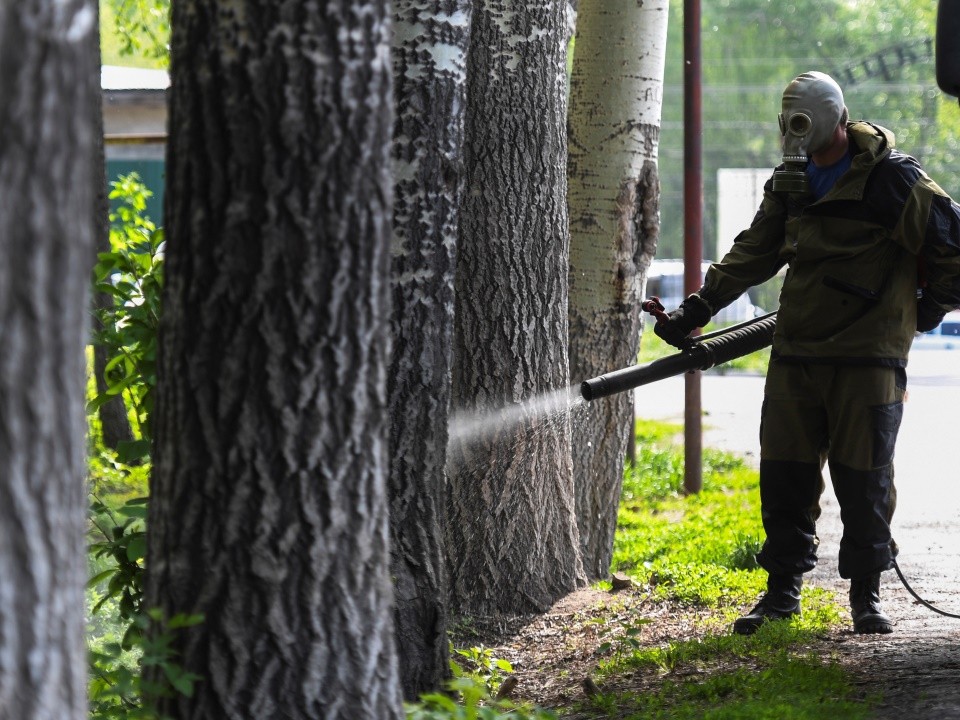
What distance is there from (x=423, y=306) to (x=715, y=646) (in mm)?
1912

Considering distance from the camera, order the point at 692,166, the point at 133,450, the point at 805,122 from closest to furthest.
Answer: the point at 133,450 < the point at 805,122 < the point at 692,166

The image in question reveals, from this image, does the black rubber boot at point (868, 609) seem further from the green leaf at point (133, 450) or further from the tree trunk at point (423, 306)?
the green leaf at point (133, 450)

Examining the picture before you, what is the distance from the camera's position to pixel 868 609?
490 centimetres

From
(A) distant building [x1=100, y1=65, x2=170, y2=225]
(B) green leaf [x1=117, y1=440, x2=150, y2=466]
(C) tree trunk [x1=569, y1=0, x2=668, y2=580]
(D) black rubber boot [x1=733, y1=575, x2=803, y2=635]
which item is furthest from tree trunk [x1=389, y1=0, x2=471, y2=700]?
(A) distant building [x1=100, y1=65, x2=170, y2=225]

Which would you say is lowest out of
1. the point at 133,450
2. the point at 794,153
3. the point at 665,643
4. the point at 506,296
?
the point at 665,643

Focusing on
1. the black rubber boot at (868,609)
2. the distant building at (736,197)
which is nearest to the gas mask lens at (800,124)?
the black rubber boot at (868,609)

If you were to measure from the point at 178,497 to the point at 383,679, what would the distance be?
656 mm

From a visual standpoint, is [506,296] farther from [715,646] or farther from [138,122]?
[138,122]

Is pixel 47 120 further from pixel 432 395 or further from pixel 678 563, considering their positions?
pixel 678 563

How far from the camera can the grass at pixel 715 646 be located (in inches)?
159

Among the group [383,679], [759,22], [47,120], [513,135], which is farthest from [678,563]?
[759,22]

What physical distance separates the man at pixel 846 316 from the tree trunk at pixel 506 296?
1022mm

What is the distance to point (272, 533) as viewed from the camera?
273cm

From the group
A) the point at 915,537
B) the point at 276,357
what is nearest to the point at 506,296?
the point at 276,357
